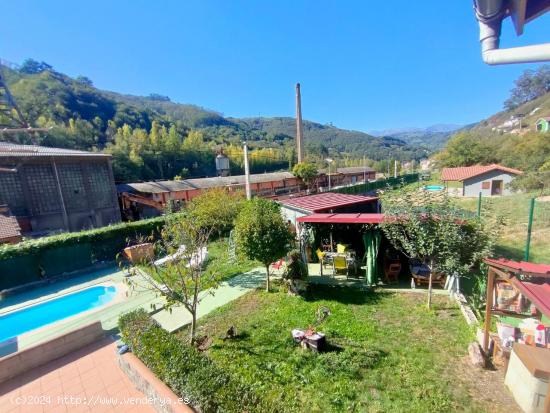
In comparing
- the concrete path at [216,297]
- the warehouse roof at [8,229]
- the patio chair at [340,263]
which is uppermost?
the warehouse roof at [8,229]

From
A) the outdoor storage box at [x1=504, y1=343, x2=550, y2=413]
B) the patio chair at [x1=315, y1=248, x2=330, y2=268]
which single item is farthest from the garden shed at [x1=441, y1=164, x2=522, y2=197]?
the outdoor storage box at [x1=504, y1=343, x2=550, y2=413]

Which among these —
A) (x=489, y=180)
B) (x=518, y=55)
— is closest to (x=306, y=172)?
(x=489, y=180)

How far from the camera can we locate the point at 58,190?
70.7ft

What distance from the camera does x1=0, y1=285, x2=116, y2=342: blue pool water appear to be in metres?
8.29

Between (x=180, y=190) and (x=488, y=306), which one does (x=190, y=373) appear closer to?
(x=488, y=306)

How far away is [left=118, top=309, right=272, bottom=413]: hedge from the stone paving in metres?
0.57

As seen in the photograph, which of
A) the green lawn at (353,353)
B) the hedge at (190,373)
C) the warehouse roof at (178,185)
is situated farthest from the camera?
the warehouse roof at (178,185)

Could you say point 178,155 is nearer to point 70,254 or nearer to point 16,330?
point 70,254

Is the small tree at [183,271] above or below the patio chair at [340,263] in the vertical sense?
above

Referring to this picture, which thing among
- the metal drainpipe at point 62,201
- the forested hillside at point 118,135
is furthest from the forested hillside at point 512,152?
the metal drainpipe at point 62,201

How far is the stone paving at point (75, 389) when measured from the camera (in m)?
4.20

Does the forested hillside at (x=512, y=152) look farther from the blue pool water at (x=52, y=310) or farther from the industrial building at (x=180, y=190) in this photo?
the blue pool water at (x=52, y=310)

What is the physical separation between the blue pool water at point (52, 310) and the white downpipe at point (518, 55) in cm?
1391

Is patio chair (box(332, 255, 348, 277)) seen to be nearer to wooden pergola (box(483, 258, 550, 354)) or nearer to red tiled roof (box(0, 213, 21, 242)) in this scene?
wooden pergola (box(483, 258, 550, 354))
